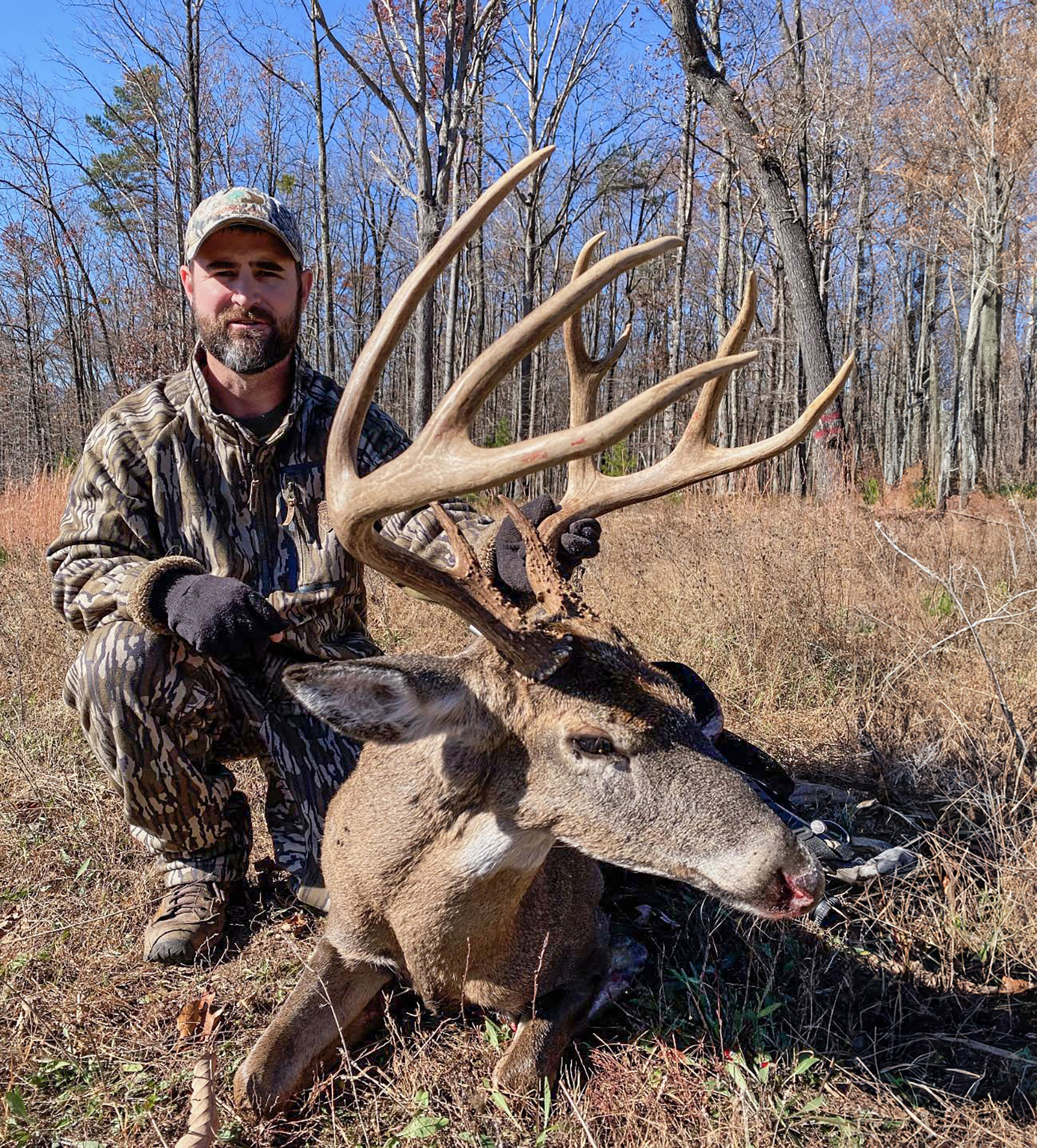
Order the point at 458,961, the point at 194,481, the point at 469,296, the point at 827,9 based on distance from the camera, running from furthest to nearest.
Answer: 1. the point at 469,296
2. the point at 827,9
3. the point at 194,481
4. the point at 458,961

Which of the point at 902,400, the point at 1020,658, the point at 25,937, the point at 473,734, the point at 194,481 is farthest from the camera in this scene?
the point at 902,400

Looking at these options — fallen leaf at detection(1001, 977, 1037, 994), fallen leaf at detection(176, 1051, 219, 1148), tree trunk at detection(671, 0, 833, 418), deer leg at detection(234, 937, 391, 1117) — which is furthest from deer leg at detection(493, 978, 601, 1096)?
tree trunk at detection(671, 0, 833, 418)

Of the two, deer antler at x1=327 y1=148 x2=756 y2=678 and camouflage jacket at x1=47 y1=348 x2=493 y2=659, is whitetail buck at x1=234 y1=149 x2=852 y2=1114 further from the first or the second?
camouflage jacket at x1=47 y1=348 x2=493 y2=659

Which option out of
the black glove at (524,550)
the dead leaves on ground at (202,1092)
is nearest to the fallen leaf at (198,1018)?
the dead leaves on ground at (202,1092)

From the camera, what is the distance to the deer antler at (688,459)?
2016 mm

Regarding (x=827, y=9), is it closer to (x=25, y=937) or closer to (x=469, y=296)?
(x=469, y=296)

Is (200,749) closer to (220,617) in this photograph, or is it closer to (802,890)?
(220,617)

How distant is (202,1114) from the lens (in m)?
2.02

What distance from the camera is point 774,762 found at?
10.9 ft

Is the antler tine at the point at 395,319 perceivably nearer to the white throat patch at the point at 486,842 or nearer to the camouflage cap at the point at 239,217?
the white throat patch at the point at 486,842

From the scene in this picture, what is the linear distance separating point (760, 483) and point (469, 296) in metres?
20.4

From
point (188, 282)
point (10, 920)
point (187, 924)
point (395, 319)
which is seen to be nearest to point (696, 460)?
point (395, 319)

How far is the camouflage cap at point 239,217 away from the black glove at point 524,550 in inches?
65.3

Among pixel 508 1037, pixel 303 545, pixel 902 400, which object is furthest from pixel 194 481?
pixel 902 400
